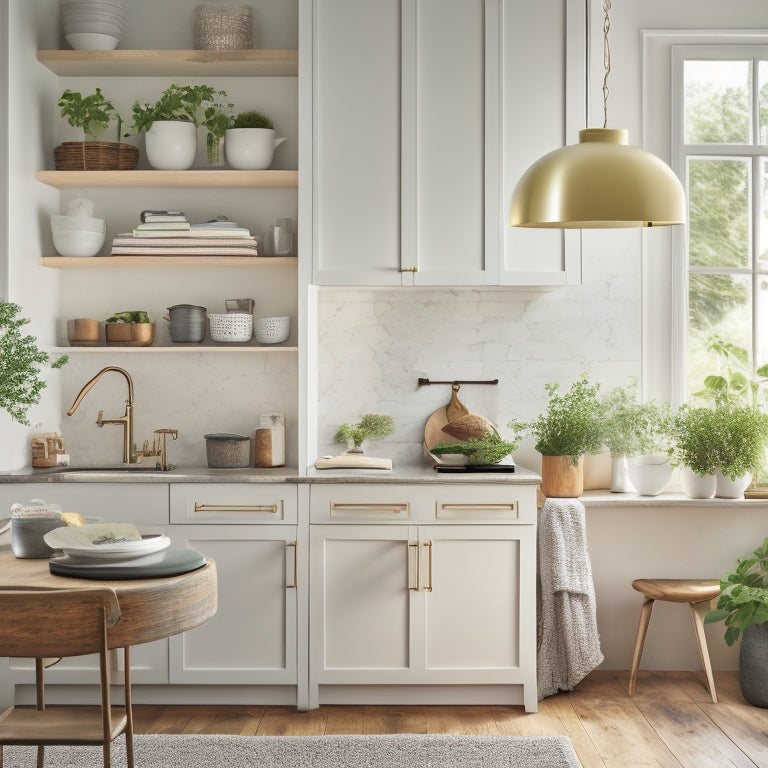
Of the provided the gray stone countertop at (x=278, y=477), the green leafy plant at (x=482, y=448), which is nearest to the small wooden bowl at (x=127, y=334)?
the gray stone countertop at (x=278, y=477)

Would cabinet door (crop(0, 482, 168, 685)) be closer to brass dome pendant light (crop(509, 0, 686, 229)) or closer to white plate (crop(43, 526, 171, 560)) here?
white plate (crop(43, 526, 171, 560))

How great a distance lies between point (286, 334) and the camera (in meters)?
4.04

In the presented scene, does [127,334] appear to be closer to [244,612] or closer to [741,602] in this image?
[244,612]

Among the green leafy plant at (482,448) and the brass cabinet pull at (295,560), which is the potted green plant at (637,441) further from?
the brass cabinet pull at (295,560)

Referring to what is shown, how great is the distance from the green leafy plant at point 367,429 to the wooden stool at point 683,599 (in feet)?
4.16

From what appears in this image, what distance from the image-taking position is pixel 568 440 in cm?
395

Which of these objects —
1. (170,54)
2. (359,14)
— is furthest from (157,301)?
(359,14)

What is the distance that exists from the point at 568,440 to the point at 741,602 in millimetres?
930

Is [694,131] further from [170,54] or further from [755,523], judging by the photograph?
[170,54]

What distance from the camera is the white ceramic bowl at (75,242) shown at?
157 inches

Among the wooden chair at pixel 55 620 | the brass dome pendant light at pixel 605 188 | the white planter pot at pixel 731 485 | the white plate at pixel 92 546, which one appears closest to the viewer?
the wooden chair at pixel 55 620

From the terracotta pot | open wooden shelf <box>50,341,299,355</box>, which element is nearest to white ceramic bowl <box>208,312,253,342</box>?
open wooden shelf <box>50,341,299,355</box>

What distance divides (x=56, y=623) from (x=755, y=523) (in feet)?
10.6

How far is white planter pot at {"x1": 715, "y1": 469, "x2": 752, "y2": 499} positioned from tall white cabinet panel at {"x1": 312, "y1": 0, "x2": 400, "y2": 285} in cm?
174
